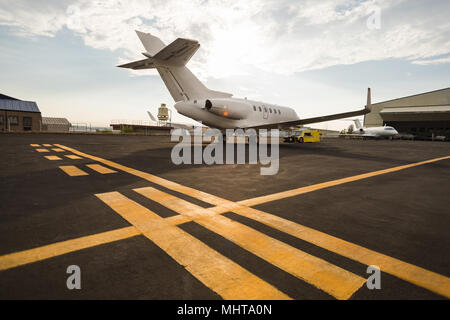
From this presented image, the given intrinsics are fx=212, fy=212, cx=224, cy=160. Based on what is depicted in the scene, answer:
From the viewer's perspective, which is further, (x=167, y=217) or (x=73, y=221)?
(x=167, y=217)

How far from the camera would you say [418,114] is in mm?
51844

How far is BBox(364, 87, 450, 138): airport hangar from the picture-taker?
160 ft

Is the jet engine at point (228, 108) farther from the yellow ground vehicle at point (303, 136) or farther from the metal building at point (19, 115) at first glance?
the metal building at point (19, 115)

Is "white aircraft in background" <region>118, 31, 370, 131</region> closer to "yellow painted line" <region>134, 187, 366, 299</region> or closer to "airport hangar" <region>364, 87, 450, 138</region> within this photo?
"yellow painted line" <region>134, 187, 366, 299</region>

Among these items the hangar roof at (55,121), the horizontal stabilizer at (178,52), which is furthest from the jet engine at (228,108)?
the hangar roof at (55,121)

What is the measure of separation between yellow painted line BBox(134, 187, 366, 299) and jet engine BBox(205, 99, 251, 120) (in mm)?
12087

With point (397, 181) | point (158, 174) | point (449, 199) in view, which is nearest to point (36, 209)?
point (158, 174)

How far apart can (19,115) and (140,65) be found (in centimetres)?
5855

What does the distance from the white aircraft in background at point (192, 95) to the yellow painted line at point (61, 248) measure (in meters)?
12.1

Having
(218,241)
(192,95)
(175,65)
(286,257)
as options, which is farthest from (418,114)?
(218,241)

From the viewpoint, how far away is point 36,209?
3592 millimetres

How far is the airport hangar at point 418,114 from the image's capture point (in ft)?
160
